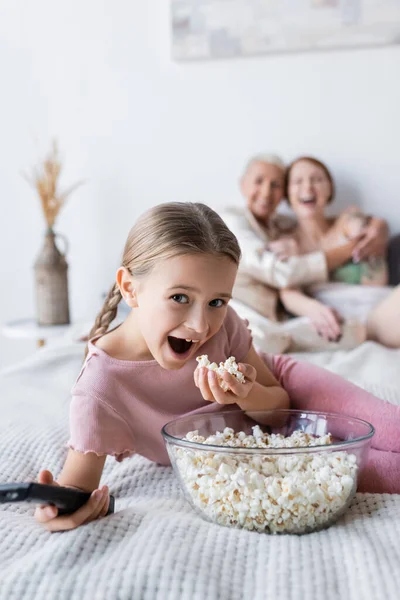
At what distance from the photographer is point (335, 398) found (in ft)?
3.84

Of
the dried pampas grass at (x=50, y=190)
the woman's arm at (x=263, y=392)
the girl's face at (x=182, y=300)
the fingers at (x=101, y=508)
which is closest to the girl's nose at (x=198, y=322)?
the girl's face at (x=182, y=300)

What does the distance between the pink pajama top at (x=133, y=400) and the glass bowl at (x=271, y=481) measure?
12 centimetres

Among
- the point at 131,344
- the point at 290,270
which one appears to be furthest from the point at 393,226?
the point at 131,344

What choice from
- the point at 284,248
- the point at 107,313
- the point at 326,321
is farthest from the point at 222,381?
the point at 284,248

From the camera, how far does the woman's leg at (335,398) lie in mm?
1087

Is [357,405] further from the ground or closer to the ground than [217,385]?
closer to the ground

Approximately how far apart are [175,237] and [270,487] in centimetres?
35

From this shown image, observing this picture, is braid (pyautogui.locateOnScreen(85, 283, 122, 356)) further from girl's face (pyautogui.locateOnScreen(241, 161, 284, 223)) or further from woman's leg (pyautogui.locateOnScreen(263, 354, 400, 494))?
girl's face (pyautogui.locateOnScreen(241, 161, 284, 223))

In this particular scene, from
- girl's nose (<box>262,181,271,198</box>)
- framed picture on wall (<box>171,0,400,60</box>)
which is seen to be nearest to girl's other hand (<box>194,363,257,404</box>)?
girl's nose (<box>262,181,271,198</box>)

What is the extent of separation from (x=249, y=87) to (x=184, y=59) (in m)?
0.27

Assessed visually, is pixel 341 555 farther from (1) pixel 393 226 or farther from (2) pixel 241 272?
(1) pixel 393 226

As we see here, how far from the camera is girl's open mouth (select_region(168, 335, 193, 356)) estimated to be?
1001mm

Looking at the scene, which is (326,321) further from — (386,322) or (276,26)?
(276,26)

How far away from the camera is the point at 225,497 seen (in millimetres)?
827
